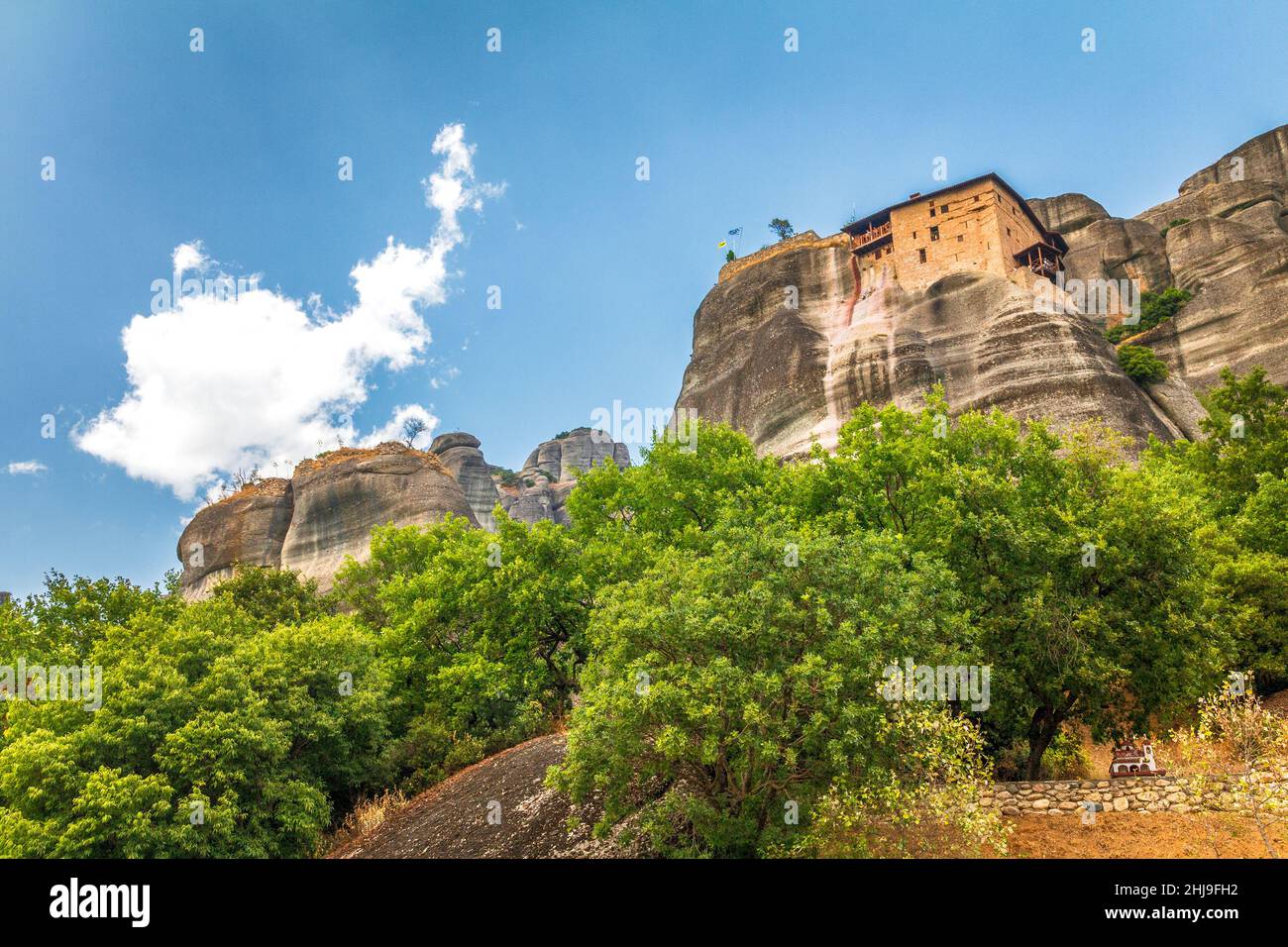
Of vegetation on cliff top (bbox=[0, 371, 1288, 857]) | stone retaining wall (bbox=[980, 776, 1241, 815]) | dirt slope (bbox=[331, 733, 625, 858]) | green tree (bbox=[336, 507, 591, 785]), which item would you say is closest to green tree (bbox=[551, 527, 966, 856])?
vegetation on cliff top (bbox=[0, 371, 1288, 857])

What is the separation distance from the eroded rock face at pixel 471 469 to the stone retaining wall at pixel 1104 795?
76224 millimetres

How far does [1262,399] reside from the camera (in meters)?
35.0

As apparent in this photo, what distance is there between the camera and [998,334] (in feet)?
158

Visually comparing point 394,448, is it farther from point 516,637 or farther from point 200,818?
point 200,818

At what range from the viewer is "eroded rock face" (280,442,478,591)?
55.8 metres

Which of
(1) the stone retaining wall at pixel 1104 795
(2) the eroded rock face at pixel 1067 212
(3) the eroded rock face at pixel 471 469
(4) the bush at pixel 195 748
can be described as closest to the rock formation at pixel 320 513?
(4) the bush at pixel 195 748

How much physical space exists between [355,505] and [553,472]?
77.4 metres

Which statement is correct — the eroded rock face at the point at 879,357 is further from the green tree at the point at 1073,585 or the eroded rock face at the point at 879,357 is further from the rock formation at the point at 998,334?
the green tree at the point at 1073,585

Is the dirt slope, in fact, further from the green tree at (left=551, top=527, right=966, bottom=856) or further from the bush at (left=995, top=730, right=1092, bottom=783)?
the bush at (left=995, top=730, right=1092, bottom=783)

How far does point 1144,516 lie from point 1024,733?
6.36m

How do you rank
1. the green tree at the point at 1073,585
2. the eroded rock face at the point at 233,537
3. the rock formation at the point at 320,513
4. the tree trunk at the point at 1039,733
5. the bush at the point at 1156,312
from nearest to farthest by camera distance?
1. the green tree at the point at 1073,585
2. the tree trunk at the point at 1039,733
3. the rock formation at the point at 320,513
4. the eroded rock face at the point at 233,537
5. the bush at the point at 1156,312

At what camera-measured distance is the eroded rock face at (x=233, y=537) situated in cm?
5797

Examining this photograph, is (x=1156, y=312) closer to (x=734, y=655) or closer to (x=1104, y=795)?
(x=1104, y=795)

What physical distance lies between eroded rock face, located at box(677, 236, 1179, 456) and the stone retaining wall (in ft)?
89.3
